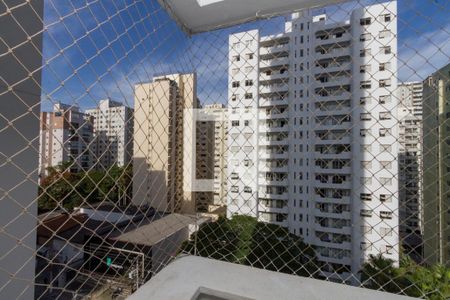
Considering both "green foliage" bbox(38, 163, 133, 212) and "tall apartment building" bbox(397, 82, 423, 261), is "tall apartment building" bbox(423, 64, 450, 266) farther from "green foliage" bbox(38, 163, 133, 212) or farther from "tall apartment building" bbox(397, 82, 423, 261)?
"green foliage" bbox(38, 163, 133, 212)

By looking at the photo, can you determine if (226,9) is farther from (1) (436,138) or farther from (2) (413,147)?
(2) (413,147)

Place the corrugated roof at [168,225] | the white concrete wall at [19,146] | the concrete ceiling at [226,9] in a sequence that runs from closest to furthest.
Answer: the white concrete wall at [19,146]
the concrete ceiling at [226,9]
the corrugated roof at [168,225]

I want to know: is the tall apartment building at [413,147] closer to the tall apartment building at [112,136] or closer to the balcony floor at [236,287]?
the balcony floor at [236,287]

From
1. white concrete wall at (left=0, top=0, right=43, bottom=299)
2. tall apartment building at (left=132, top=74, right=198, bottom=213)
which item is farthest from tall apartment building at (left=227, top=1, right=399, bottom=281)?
white concrete wall at (left=0, top=0, right=43, bottom=299)

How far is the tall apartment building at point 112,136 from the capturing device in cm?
81

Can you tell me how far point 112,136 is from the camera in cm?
96

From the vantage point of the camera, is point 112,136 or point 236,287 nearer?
point 236,287

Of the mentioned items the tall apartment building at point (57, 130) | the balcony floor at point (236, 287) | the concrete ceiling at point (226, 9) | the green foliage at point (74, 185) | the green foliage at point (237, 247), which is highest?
the concrete ceiling at point (226, 9)

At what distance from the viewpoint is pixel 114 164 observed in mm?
1007

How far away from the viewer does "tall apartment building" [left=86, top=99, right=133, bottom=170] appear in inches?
31.8

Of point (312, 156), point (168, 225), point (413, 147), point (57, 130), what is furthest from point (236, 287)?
point (312, 156)

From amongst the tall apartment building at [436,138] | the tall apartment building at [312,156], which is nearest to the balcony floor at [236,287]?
the tall apartment building at [436,138]

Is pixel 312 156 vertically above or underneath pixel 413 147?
underneath

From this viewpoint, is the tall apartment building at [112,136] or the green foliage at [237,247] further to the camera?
the green foliage at [237,247]
